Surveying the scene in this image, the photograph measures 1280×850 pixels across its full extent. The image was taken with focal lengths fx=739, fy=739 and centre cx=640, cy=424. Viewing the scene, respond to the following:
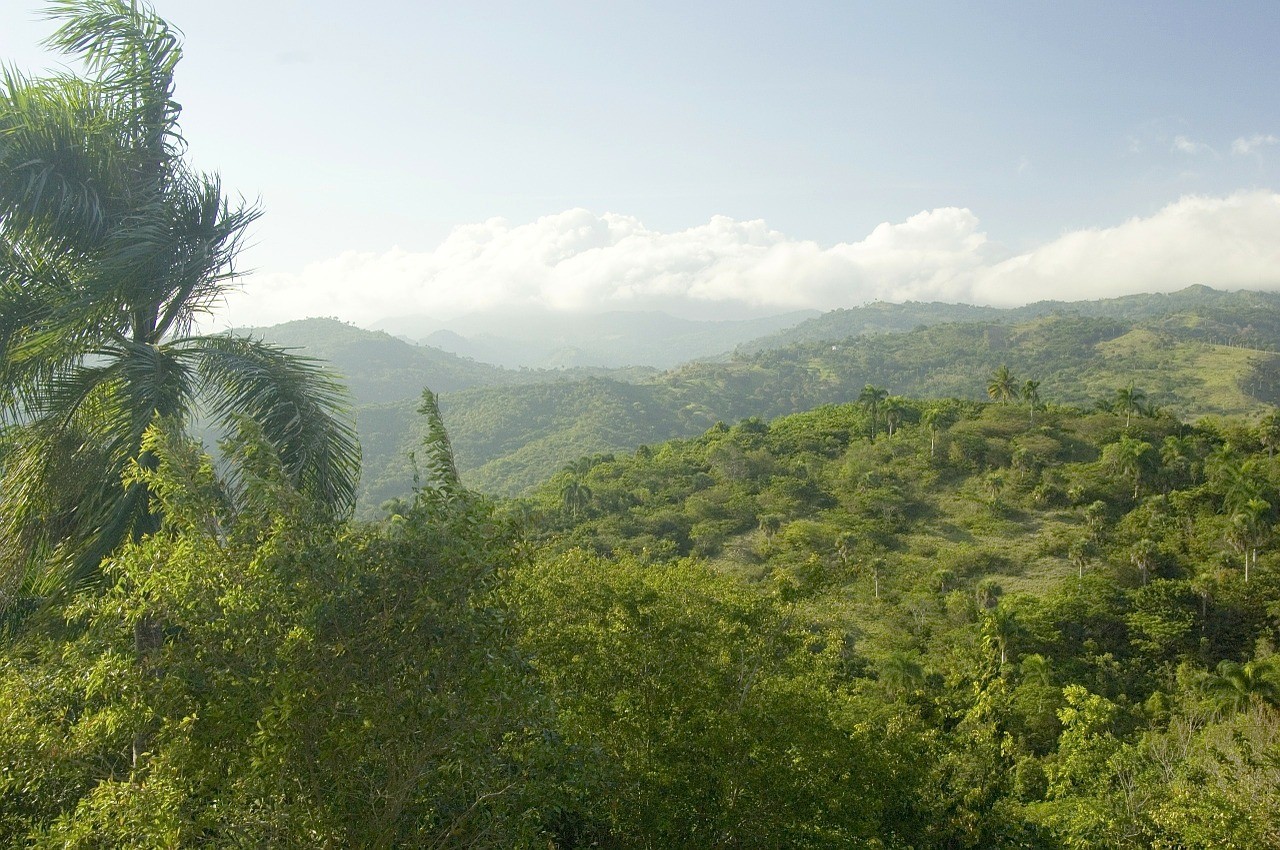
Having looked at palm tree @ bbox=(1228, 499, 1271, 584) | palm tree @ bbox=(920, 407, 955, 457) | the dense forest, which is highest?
the dense forest

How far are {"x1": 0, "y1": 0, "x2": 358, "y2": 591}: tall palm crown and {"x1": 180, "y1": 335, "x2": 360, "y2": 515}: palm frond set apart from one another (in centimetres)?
1

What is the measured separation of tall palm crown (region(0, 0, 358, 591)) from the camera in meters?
4.85

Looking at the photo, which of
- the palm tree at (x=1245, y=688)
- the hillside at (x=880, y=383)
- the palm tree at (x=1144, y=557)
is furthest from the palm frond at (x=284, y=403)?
the hillside at (x=880, y=383)

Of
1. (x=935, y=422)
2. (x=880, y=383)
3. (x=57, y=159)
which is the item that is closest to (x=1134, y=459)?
(x=935, y=422)

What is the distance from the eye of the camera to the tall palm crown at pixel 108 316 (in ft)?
15.9

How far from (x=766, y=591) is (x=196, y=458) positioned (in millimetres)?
8189

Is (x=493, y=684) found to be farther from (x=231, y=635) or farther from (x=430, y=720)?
(x=231, y=635)

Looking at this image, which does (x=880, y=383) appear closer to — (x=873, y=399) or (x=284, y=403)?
(x=873, y=399)

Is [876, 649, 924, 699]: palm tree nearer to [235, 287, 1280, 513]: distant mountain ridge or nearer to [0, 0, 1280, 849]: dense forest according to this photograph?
[0, 0, 1280, 849]: dense forest

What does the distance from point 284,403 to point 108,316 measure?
124cm

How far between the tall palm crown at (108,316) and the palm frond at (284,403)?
1 cm

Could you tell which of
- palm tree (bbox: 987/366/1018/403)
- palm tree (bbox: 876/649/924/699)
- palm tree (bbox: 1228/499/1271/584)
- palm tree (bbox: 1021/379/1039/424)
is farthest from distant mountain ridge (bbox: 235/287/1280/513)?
palm tree (bbox: 1228/499/1271/584)

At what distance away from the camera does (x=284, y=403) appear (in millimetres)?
5332

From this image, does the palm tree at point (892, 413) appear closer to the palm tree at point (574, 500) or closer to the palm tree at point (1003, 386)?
the palm tree at point (1003, 386)
